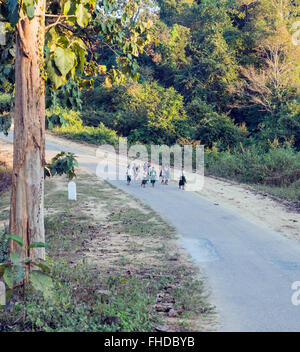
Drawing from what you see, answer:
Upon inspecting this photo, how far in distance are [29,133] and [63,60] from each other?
1510 mm

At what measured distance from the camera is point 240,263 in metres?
9.01

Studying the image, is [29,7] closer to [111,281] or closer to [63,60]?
[63,60]

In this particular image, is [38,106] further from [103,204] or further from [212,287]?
[103,204]

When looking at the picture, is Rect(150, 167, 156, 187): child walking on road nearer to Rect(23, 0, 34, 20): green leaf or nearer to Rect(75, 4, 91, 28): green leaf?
Rect(75, 4, 91, 28): green leaf

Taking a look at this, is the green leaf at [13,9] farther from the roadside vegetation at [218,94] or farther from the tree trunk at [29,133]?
the roadside vegetation at [218,94]

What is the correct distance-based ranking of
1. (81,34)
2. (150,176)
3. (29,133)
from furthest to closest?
(150,176) → (81,34) → (29,133)

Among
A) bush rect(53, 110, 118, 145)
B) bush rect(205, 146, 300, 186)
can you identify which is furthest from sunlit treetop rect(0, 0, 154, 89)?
bush rect(53, 110, 118, 145)

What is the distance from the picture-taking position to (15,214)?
645cm

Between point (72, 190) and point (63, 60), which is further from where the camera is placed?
point (72, 190)

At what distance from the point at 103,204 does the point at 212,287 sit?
26.8 feet

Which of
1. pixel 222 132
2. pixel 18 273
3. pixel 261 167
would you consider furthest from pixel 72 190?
pixel 222 132

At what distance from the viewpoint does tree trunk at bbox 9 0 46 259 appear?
625 centimetres

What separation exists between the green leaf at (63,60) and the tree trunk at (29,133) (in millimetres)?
1079
